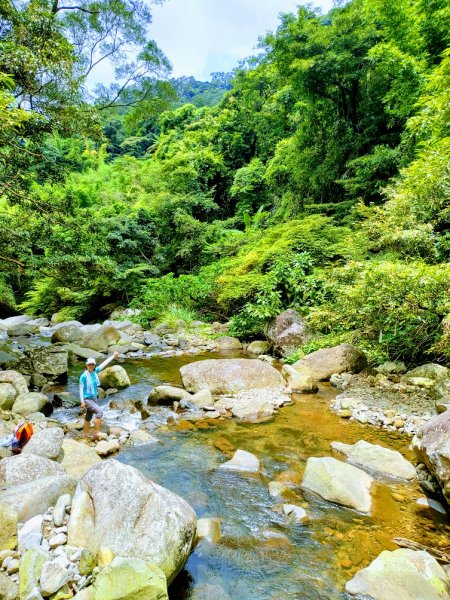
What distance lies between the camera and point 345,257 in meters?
12.1

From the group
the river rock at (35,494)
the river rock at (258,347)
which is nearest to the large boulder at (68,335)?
the river rock at (258,347)

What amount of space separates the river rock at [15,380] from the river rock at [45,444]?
3094mm

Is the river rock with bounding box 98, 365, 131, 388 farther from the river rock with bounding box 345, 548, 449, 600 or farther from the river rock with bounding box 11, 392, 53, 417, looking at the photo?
the river rock with bounding box 345, 548, 449, 600

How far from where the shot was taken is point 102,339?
13.2 metres

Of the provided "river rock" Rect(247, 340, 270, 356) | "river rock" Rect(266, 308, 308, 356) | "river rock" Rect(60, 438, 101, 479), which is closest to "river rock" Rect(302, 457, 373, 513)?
"river rock" Rect(60, 438, 101, 479)

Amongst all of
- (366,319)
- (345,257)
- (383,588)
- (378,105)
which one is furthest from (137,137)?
(383,588)

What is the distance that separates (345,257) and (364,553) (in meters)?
9.62

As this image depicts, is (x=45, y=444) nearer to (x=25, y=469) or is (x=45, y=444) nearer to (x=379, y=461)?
(x=25, y=469)

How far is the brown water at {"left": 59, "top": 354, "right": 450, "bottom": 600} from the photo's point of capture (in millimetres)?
3328

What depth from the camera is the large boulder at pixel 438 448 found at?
3.93m

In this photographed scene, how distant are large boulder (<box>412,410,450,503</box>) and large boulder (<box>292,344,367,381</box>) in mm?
4182

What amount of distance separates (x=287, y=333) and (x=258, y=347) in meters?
1.23

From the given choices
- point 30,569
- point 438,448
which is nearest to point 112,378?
point 30,569

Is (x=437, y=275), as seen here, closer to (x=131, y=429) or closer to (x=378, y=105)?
(x=131, y=429)
